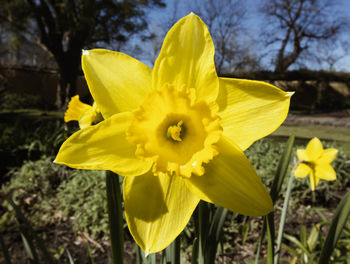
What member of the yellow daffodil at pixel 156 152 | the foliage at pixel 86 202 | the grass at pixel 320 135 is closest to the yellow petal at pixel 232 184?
the yellow daffodil at pixel 156 152

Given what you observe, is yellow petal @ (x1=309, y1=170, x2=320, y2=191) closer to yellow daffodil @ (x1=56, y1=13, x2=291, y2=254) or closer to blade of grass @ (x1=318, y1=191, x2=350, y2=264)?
blade of grass @ (x1=318, y1=191, x2=350, y2=264)

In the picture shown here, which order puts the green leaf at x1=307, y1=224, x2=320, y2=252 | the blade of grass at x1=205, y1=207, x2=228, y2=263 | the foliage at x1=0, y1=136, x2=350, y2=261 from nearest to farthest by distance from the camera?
the blade of grass at x1=205, y1=207, x2=228, y2=263 → the green leaf at x1=307, y1=224, x2=320, y2=252 → the foliage at x1=0, y1=136, x2=350, y2=261

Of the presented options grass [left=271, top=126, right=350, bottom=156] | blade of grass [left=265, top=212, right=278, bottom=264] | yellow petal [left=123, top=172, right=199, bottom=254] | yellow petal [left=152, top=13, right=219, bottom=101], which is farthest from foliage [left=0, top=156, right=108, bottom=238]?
grass [left=271, top=126, right=350, bottom=156]

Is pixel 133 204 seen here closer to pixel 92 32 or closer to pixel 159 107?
pixel 159 107

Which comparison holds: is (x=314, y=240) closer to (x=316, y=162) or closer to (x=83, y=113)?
(x=316, y=162)

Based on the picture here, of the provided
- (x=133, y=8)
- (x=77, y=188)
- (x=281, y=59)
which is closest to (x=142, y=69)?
(x=77, y=188)
